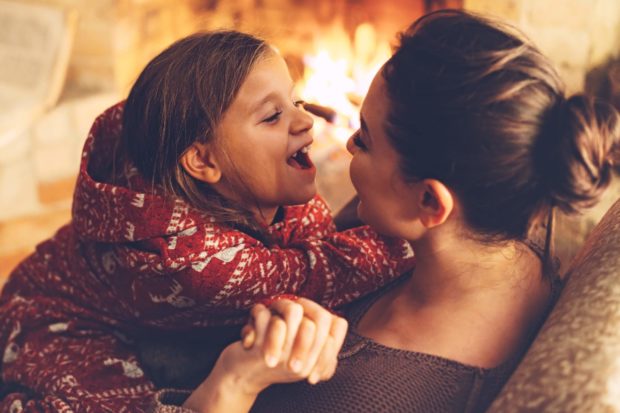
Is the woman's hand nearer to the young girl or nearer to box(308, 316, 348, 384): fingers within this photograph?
box(308, 316, 348, 384): fingers

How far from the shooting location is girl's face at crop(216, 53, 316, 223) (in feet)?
3.82

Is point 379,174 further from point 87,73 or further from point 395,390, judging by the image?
point 87,73

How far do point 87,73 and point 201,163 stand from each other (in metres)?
1.64

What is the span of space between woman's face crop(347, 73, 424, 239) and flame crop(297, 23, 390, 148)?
1697 millimetres

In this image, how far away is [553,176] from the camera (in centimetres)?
82

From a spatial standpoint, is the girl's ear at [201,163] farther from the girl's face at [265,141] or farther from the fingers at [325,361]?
the fingers at [325,361]

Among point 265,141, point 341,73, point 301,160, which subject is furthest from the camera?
point 341,73

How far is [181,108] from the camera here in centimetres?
112

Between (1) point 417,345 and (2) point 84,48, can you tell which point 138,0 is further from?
(1) point 417,345

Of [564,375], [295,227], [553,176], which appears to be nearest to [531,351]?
[564,375]

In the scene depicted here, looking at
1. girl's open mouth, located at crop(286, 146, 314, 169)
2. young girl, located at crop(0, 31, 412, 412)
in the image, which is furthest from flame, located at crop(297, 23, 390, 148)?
young girl, located at crop(0, 31, 412, 412)

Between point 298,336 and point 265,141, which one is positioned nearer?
point 298,336

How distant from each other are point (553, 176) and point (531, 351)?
0.20 metres

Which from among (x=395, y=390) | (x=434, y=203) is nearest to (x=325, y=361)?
(x=395, y=390)
